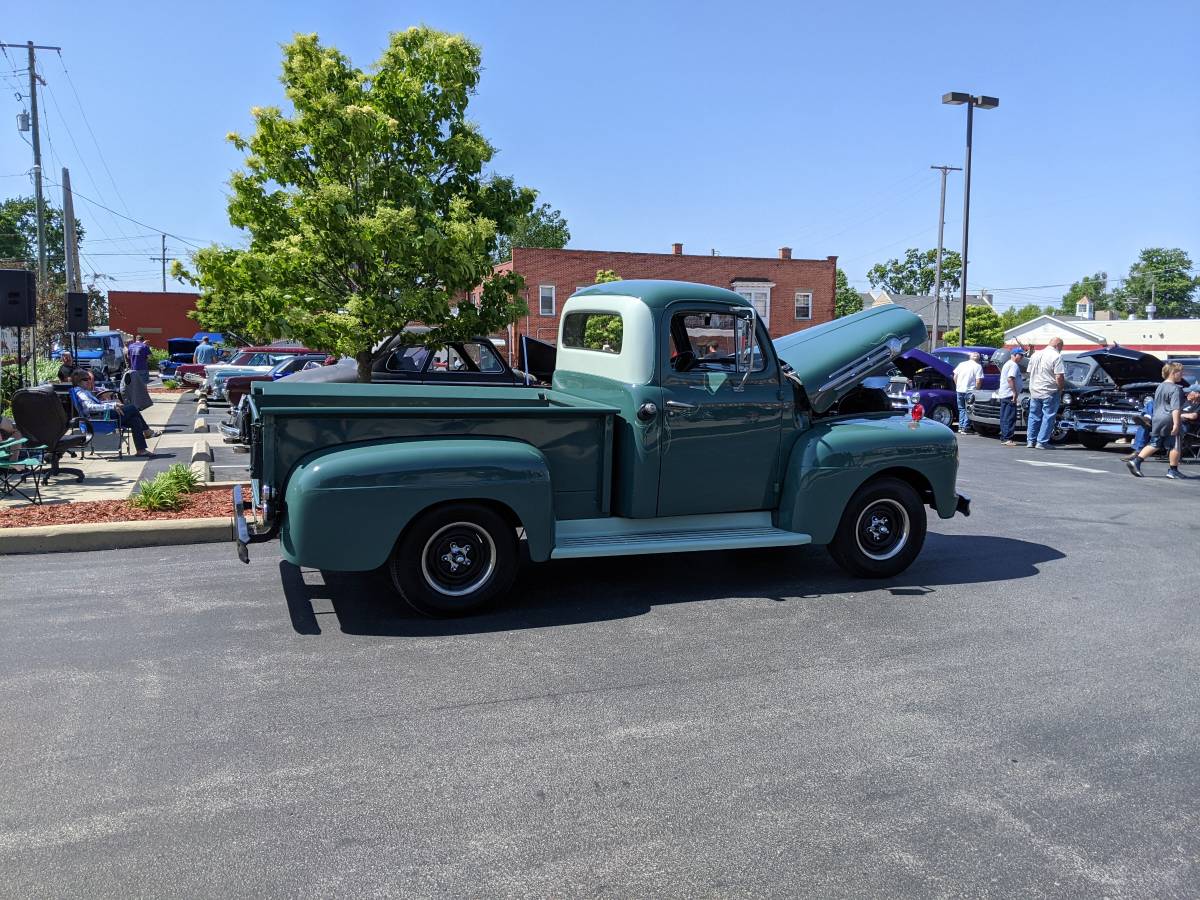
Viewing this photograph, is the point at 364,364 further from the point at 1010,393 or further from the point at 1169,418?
the point at 1010,393

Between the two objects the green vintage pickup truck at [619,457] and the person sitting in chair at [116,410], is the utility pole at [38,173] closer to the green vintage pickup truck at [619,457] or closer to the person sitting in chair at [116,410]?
the person sitting in chair at [116,410]

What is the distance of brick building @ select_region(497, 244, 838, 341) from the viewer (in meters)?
46.4

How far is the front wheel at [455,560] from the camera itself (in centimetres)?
558

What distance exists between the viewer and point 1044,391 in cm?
1655

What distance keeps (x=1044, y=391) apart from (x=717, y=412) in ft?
40.6

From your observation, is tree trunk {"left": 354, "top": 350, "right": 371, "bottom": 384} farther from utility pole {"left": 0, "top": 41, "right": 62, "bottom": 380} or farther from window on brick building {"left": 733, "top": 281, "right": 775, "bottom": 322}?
window on brick building {"left": 733, "top": 281, "right": 775, "bottom": 322}

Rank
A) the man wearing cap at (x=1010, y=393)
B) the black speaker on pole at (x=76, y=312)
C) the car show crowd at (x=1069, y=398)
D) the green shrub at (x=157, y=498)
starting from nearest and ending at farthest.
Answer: the green shrub at (x=157, y=498)
the car show crowd at (x=1069, y=398)
the man wearing cap at (x=1010, y=393)
the black speaker on pole at (x=76, y=312)

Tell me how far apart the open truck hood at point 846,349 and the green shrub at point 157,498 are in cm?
550

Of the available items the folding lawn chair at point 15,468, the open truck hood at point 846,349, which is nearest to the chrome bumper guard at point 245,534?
the open truck hood at point 846,349

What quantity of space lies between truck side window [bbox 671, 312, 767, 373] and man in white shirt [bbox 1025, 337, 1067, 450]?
11697mm

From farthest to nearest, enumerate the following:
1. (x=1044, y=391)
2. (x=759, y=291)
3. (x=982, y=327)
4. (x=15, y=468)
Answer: (x=982, y=327), (x=759, y=291), (x=1044, y=391), (x=15, y=468)

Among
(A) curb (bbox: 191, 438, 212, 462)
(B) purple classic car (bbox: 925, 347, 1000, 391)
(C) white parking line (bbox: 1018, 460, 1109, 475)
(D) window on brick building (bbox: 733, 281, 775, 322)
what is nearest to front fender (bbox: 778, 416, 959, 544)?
(C) white parking line (bbox: 1018, 460, 1109, 475)

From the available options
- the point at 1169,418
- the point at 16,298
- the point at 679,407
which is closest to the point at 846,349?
the point at 679,407

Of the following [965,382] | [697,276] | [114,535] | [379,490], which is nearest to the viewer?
[379,490]
